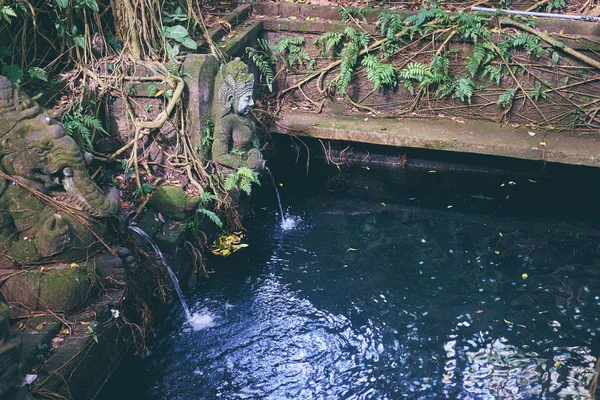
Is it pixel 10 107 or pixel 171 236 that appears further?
pixel 171 236

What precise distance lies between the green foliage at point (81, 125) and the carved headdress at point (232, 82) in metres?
1.37

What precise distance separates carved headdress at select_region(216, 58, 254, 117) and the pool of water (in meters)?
1.63

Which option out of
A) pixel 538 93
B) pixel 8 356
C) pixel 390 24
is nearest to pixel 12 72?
pixel 8 356

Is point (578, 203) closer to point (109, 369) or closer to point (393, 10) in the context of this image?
point (393, 10)

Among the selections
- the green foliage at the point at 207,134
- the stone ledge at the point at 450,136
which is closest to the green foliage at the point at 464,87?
the stone ledge at the point at 450,136

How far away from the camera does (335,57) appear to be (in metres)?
8.89

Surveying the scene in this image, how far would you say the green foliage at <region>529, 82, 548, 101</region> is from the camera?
839 centimetres

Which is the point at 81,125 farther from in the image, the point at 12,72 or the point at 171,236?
the point at 171,236

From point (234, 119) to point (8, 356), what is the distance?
384cm

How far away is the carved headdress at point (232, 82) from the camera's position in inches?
260

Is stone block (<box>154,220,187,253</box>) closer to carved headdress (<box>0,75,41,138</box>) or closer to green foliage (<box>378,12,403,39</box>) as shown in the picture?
carved headdress (<box>0,75,41,138</box>)

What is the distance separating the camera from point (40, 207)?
4.74 metres

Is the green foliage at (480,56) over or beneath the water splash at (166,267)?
over

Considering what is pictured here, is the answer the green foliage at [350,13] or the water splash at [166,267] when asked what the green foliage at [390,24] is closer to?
the green foliage at [350,13]
